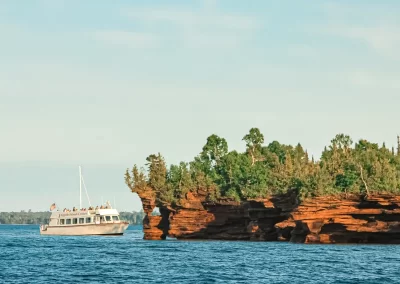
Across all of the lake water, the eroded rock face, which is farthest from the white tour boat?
the lake water

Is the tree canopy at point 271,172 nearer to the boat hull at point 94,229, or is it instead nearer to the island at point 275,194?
the island at point 275,194

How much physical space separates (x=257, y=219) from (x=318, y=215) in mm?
22230

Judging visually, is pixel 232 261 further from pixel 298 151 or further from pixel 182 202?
pixel 298 151

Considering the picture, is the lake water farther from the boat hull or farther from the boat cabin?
the boat hull

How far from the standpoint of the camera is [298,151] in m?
171

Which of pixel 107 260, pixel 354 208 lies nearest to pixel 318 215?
pixel 354 208

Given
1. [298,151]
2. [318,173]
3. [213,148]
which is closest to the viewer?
[318,173]

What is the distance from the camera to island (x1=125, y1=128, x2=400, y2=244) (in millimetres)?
112188

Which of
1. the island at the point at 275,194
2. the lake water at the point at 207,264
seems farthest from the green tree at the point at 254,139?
the lake water at the point at 207,264

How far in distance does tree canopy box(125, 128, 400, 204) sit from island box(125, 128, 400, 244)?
17 cm

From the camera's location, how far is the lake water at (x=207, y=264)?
73500 mm

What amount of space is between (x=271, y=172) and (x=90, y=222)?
40.1 m

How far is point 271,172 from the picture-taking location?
5640 inches

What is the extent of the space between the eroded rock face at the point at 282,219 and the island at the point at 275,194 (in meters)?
0.14
